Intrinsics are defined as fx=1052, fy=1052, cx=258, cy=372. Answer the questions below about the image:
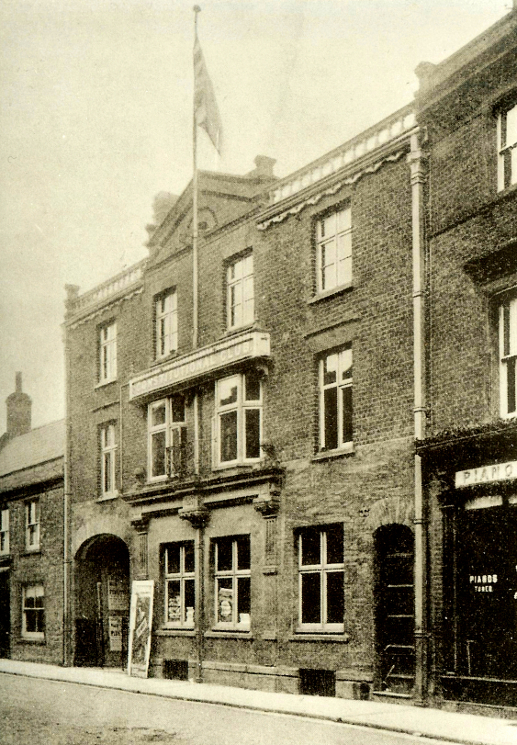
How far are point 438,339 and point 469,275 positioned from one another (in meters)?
1.20

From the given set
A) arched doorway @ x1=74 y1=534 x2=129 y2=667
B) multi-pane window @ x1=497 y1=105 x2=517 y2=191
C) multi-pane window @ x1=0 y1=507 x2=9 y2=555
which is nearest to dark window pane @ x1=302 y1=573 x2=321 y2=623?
multi-pane window @ x1=497 y1=105 x2=517 y2=191

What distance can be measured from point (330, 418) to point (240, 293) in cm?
447

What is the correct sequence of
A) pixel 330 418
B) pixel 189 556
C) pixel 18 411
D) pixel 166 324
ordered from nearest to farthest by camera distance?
pixel 330 418 < pixel 189 556 < pixel 166 324 < pixel 18 411

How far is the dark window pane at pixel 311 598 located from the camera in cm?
1952

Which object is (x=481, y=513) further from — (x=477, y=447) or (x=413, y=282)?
(x=413, y=282)

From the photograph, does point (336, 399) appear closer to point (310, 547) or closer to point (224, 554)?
point (310, 547)

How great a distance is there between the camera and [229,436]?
73.7ft

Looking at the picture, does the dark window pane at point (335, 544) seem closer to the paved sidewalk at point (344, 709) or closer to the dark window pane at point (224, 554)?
the paved sidewalk at point (344, 709)

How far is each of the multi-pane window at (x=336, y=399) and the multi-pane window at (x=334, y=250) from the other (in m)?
1.39

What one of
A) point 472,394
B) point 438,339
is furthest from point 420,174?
point 472,394

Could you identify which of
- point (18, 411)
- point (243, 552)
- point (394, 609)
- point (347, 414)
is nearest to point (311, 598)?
point (394, 609)

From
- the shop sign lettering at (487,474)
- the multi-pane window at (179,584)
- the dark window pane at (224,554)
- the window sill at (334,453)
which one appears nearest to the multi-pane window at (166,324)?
the multi-pane window at (179,584)

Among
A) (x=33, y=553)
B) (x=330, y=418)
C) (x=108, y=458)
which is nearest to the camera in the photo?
(x=330, y=418)

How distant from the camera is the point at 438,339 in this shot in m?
16.8
